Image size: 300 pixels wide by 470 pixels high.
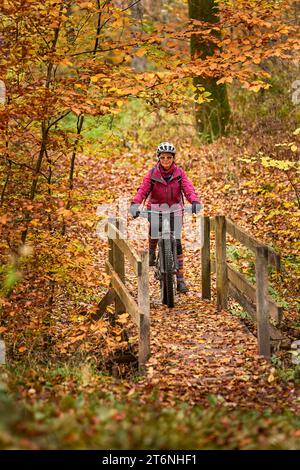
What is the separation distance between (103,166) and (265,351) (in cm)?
1185

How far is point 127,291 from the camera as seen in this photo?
841 centimetres

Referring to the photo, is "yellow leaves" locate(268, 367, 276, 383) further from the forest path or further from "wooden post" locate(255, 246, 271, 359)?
"wooden post" locate(255, 246, 271, 359)

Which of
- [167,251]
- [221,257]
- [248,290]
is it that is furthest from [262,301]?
[167,251]

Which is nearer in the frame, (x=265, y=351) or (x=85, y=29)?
(x=265, y=351)

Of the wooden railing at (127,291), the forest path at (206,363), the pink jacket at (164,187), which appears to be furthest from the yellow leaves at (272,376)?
the pink jacket at (164,187)

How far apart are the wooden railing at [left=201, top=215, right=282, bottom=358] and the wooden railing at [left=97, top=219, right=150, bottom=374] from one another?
1.28 metres

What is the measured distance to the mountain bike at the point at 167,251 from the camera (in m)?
9.60

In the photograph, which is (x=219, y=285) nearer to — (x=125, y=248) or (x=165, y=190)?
(x=165, y=190)

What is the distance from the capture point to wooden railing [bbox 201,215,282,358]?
728 centimetres

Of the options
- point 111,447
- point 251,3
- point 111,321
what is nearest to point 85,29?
point 251,3

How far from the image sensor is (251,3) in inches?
376

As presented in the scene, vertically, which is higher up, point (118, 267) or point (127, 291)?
point (118, 267)

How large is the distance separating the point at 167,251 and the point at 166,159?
1.37 m
